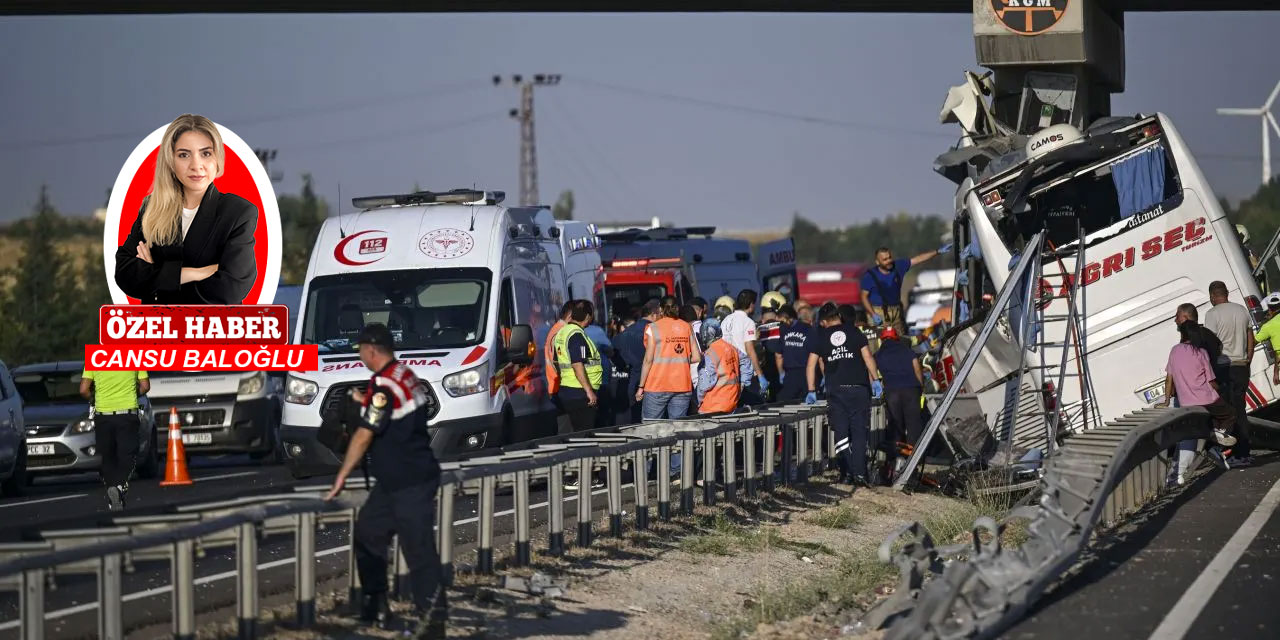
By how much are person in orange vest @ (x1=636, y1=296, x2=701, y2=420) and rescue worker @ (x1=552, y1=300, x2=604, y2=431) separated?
34.8 inches

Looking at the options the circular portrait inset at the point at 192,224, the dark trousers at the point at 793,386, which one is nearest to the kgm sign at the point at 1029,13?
the dark trousers at the point at 793,386

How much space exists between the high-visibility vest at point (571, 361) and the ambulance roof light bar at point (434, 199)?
2.05 m

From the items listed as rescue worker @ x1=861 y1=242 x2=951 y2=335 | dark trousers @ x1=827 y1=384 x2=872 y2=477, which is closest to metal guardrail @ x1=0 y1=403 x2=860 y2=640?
dark trousers @ x1=827 y1=384 x2=872 y2=477

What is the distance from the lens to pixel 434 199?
19.8m

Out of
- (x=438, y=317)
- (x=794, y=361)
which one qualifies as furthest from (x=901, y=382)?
(x=438, y=317)

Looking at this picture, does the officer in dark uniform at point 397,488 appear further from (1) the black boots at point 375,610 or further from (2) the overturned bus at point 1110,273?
(2) the overturned bus at point 1110,273

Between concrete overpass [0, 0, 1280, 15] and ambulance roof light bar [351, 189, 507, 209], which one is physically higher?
concrete overpass [0, 0, 1280, 15]

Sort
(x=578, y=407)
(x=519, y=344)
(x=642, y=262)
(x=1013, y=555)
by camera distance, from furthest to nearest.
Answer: (x=642, y=262) < (x=578, y=407) < (x=519, y=344) < (x=1013, y=555)

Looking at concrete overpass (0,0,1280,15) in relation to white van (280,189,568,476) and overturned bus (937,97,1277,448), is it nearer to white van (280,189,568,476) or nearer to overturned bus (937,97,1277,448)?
white van (280,189,568,476)

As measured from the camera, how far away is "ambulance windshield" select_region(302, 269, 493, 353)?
1808 centimetres

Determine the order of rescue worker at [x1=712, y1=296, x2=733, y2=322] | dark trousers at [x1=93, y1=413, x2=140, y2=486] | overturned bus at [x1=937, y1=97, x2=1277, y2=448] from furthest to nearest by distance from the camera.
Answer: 1. rescue worker at [x1=712, y1=296, x2=733, y2=322]
2. overturned bus at [x1=937, y1=97, x2=1277, y2=448]
3. dark trousers at [x1=93, y1=413, x2=140, y2=486]

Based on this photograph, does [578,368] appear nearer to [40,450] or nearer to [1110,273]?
[1110,273]

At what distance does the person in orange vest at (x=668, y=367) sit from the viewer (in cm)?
1733

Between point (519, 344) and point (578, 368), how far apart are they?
A: 3.98ft
